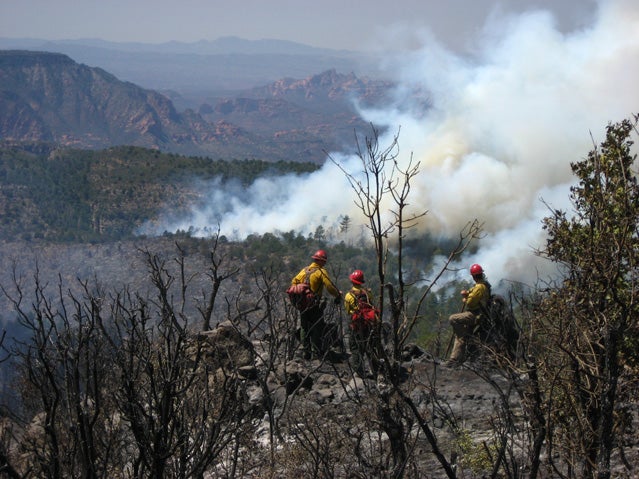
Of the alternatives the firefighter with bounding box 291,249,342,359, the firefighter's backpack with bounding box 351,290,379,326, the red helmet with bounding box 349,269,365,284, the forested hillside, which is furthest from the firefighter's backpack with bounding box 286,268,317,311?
the forested hillside

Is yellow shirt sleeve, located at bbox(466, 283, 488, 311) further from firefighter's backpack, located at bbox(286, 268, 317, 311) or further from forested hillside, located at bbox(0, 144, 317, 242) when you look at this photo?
forested hillside, located at bbox(0, 144, 317, 242)

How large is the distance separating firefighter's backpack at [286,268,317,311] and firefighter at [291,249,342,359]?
2 centimetres

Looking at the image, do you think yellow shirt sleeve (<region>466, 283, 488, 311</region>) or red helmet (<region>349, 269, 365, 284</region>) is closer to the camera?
red helmet (<region>349, 269, 365, 284</region>)

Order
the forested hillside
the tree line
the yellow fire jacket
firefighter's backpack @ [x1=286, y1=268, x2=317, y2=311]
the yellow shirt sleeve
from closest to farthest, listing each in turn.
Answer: the tree line, the yellow fire jacket, firefighter's backpack @ [x1=286, y1=268, x2=317, y2=311], the yellow shirt sleeve, the forested hillside

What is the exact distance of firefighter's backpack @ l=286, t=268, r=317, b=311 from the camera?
12336 millimetres

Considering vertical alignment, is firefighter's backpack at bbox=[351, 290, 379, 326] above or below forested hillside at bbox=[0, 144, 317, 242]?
below

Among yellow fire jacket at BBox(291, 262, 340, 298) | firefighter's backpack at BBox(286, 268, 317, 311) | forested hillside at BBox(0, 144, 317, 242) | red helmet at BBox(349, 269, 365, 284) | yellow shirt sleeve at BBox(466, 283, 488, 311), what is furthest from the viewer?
forested hillside at BBox(0, 144, 317, 242)

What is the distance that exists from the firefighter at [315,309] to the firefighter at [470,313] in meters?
2.31

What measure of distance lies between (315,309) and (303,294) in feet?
1.68

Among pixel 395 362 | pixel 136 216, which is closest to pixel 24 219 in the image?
pixel 136 216

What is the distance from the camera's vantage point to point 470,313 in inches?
524

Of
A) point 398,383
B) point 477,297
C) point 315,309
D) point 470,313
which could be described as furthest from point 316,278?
point 398,383

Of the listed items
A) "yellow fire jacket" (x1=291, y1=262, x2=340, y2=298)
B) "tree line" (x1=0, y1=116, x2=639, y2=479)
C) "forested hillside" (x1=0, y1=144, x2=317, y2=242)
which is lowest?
"tree line" (x1=0, y1=116, x2=639, y2=479)

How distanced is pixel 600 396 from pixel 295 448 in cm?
374
